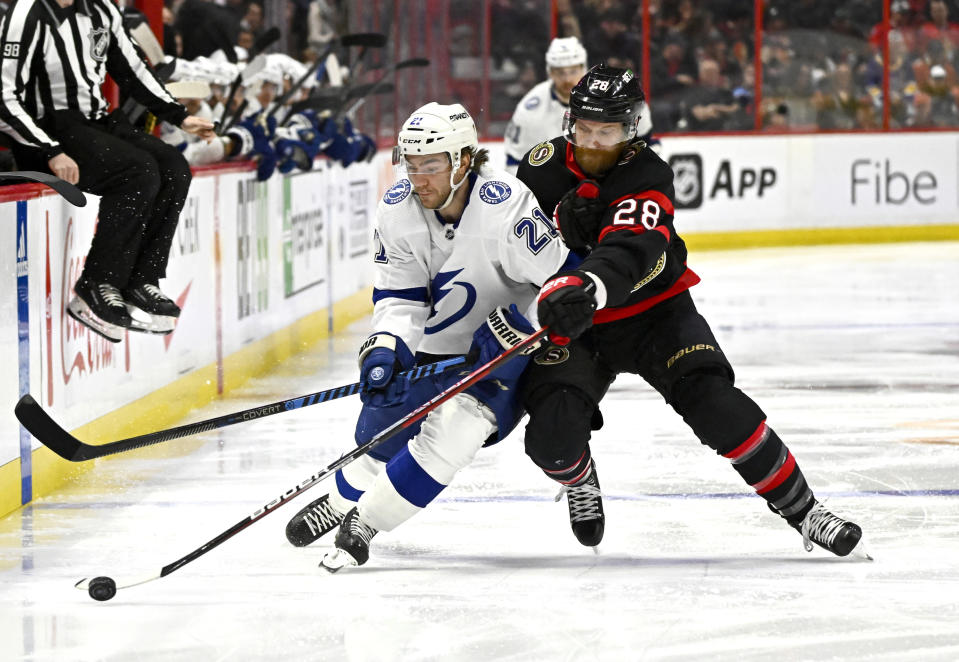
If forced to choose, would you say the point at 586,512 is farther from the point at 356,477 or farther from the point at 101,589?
the point at 101,589

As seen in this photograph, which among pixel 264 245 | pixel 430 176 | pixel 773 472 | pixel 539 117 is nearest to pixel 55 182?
pixel 430 176

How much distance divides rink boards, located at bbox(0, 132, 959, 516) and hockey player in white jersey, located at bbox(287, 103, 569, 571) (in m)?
1.10

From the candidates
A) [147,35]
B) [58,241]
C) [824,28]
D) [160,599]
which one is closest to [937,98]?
[824,28]

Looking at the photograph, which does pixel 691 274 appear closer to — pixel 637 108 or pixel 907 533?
pixel 637 108

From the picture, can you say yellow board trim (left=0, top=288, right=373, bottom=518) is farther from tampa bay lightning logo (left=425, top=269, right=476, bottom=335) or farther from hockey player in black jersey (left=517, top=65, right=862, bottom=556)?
hockey player in black jersey (left=517, top=65, right=862, bottom=556)

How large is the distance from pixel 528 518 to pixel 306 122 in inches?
148

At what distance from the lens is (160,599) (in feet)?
10.2

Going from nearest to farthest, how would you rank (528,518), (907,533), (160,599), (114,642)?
(114,642)
(160,599)
(907,533)
(528,518)

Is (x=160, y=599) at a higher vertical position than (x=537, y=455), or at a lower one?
lower

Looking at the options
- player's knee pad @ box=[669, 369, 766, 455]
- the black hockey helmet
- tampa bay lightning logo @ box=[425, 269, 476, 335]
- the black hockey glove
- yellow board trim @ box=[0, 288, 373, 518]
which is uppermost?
the black hockey helmet

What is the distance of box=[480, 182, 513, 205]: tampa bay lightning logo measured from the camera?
129 inches

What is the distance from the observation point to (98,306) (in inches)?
175

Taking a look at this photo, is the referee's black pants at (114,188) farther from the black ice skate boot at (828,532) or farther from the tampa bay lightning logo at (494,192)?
the black ice skate boot at (828,532)

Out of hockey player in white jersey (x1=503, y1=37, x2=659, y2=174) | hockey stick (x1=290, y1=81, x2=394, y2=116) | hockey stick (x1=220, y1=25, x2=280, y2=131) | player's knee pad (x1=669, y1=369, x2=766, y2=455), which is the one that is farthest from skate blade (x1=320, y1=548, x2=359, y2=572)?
hockey player in white jersey (x1=503, y1=37, x2=659, y2=174)
